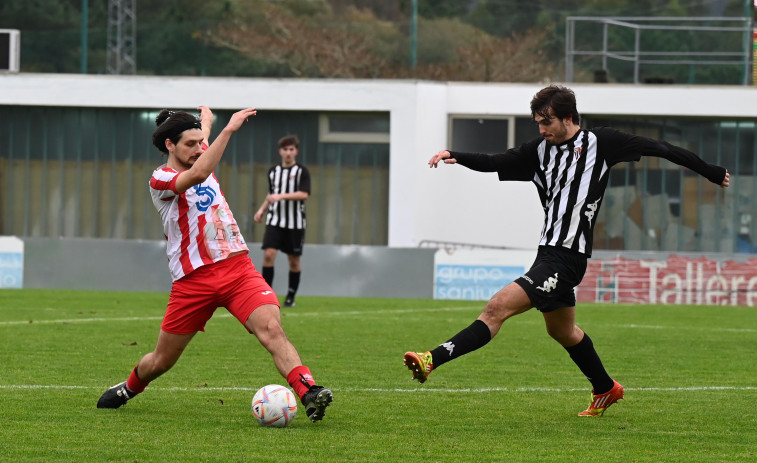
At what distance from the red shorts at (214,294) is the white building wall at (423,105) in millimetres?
18657

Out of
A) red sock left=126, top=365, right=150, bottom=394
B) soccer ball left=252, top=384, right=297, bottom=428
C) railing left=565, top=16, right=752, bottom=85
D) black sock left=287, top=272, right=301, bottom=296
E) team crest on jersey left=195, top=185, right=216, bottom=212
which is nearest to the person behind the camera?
soccer ball left=252, top=384, right=297, bottom=428

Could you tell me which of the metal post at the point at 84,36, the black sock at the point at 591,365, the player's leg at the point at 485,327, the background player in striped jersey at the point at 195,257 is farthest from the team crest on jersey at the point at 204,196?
the metal post at the point at 84,36

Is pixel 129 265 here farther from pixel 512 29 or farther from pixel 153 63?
pixel 512 29

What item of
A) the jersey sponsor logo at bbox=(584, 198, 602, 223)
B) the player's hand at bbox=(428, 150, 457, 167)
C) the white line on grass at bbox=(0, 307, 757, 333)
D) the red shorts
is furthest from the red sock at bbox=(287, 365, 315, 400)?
the white line on grass at bbox=(0, 307, 757, 333)

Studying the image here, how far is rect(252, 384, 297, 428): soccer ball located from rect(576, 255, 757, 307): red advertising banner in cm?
1346

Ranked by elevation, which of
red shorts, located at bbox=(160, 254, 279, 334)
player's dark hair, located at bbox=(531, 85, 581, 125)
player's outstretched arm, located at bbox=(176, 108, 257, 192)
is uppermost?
player's dark hair, located at bbox=(531, 85, 581, 125)

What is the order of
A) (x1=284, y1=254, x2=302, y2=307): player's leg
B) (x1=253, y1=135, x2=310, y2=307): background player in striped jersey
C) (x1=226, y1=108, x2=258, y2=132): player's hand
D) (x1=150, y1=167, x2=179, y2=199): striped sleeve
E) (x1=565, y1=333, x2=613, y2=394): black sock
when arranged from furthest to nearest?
(x1=284, y1=254, x2=302, y2=307): player's leg < (x1=253, y1=135, x2=310, y2=307): background player in striped jersey < (x1=565, y1=333, x2=613, y2=394): black sock < (x1=150, y1=167, x2=179, y2=199): striped sleeve < (x1=226, y1=108, x2=258, y2=132): player's hand

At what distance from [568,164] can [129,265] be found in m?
15.0

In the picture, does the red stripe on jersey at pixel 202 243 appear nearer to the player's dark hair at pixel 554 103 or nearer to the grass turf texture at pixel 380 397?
the grass turf texture at pixel 380 397

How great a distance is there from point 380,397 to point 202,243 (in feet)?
5.80

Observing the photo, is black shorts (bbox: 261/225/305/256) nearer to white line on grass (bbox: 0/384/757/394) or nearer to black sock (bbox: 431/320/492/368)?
white line on grass (bbox: 0/384/757/394)

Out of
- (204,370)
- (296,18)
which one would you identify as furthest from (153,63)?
(204,370)

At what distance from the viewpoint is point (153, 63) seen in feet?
114

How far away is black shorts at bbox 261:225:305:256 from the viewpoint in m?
16.6
